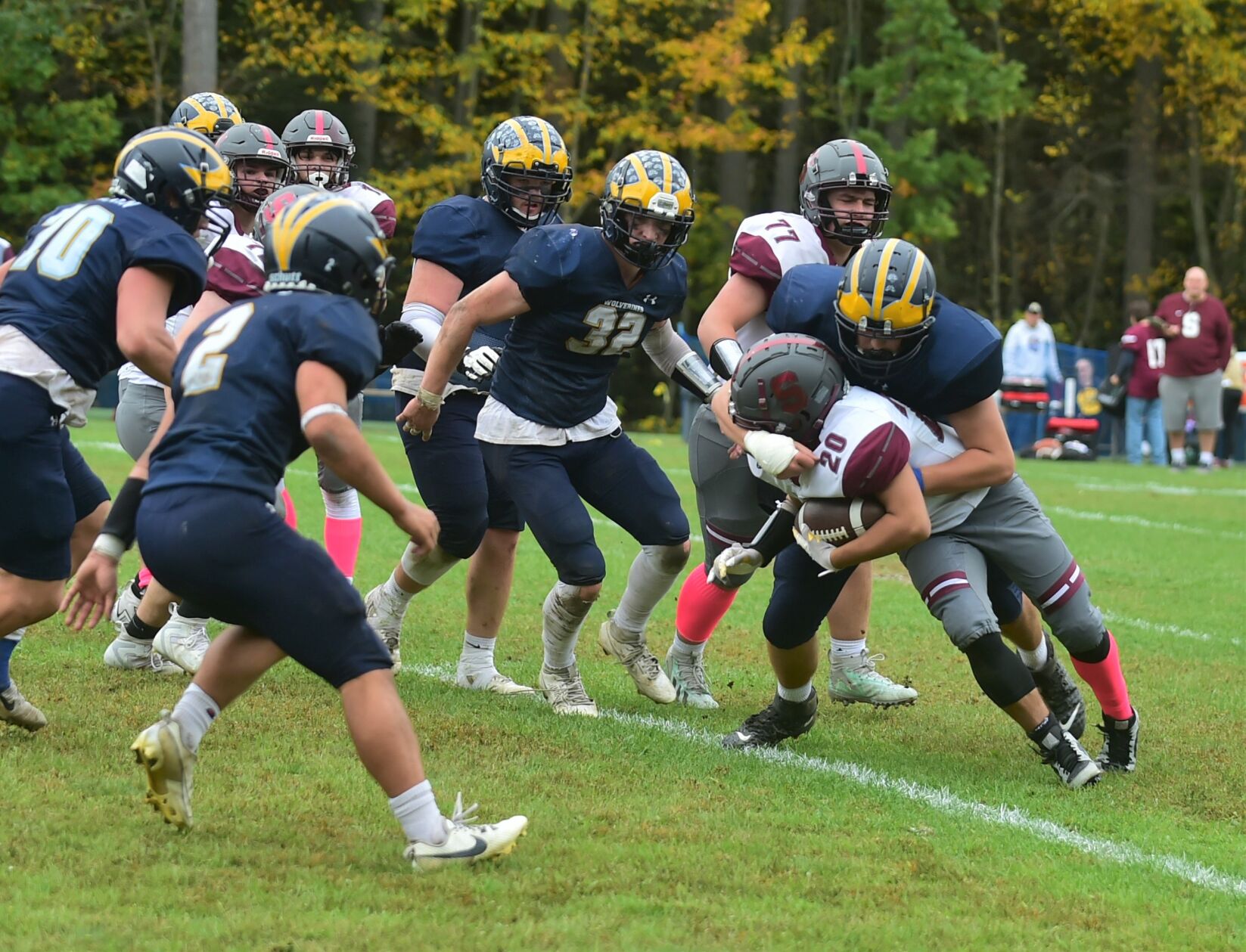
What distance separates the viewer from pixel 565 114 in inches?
915

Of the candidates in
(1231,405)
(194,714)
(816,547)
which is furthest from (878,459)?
(1231,405)

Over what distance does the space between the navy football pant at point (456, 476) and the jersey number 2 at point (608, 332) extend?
0.60m

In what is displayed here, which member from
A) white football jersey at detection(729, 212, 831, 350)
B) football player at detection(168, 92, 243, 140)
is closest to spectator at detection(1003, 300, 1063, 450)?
football player at detection(168, 92, 243, 140)

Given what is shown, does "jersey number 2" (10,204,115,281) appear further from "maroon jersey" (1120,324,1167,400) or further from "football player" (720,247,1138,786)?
"maroon jersey" (1120,324,1167,400)

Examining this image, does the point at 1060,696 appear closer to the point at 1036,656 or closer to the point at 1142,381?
the point at 1036,656

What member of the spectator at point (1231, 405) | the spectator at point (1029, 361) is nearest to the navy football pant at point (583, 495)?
the spectator at point (1029, 361)

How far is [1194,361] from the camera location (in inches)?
660

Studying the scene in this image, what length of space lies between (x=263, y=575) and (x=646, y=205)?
217 cm

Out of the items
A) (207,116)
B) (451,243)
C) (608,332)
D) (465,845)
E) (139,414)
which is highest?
(207,116)

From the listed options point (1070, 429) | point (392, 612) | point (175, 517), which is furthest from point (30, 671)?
point (1070, 429)

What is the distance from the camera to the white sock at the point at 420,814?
373 centimetres

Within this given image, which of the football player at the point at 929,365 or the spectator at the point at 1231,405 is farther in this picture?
the spectator at the point at 1231,405

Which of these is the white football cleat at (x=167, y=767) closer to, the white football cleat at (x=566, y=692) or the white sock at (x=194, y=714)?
the white sock at (x=194, y=714)

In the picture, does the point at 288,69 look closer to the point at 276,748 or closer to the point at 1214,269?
the point at 1214,269
